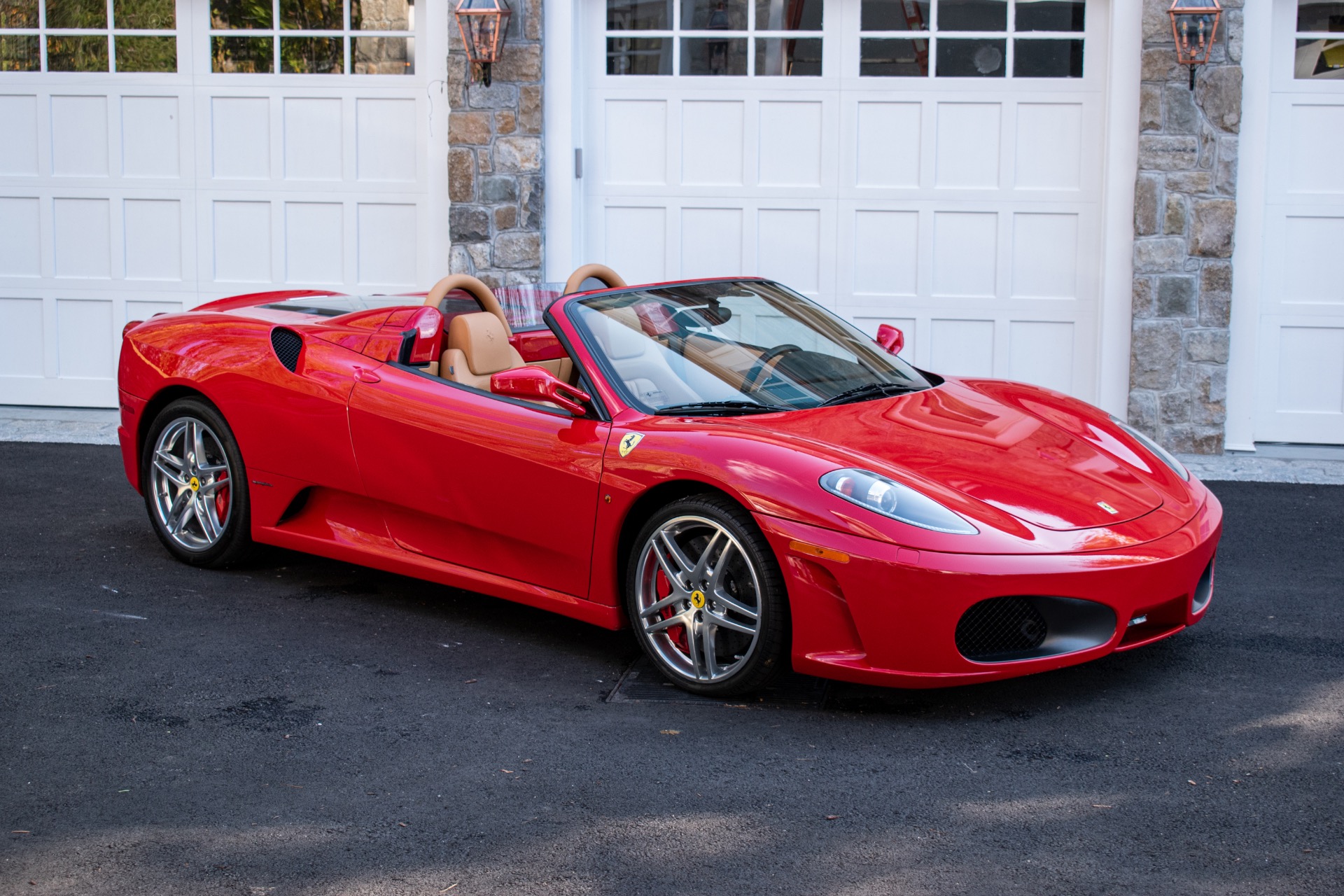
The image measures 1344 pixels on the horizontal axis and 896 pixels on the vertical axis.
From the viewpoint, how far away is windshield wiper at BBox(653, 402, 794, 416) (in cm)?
441

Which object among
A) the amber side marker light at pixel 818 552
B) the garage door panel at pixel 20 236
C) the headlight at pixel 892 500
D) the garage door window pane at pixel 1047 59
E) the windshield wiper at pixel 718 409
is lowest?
the amber side marker light at pixel 818 552

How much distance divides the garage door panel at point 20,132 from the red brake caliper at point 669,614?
708 centimetres

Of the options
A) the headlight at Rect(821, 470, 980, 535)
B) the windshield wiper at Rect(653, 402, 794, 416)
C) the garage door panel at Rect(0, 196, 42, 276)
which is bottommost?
the headlight at Rect(821, 470, 980, 535)

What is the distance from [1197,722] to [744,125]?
230 inches

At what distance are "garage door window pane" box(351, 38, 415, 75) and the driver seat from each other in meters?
4.42

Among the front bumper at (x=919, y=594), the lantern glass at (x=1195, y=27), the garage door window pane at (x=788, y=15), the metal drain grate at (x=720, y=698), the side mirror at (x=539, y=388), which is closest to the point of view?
the front bumper at (x=919, y=594)

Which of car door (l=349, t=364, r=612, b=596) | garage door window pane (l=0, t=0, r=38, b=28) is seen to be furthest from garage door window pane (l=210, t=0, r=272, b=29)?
car door (l=349, t=364, r=612, b=596)

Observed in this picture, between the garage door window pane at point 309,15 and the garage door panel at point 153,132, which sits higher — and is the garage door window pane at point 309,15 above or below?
above

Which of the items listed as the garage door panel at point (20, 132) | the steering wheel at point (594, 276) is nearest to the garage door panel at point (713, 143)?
the steering wheel at point (594, 276)

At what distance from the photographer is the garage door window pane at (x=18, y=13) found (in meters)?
9.32

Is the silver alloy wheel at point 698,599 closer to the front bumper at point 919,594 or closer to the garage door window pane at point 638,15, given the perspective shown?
the front bumper at point 919,594

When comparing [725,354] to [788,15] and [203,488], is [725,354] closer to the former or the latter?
[203,488]

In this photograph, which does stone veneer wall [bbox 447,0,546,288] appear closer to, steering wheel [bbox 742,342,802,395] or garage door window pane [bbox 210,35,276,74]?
garage door window pane [bbox 210,35,276,74]

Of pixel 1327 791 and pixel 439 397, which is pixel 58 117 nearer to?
pixel 439 397
